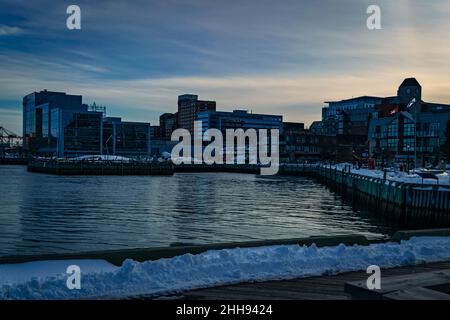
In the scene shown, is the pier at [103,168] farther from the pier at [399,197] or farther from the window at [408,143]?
the window at [408,143]

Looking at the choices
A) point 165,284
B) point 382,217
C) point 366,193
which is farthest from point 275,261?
point 366,193

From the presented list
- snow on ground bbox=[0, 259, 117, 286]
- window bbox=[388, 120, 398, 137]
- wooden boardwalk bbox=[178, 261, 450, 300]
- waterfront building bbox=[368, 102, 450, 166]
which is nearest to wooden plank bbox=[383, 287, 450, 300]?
wooden boardwalk bbox=[178, 261, 450, 300]

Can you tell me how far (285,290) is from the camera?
902 centimetres

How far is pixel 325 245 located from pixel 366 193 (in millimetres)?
38903

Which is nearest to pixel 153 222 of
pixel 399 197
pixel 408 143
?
pixel 399 197

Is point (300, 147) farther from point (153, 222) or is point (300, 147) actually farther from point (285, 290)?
point (285, 290)

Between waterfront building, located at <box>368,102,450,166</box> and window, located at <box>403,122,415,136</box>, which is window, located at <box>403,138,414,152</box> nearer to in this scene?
waterfront building, located at <box>368,102,450,166</box>

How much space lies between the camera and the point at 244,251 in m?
11.8

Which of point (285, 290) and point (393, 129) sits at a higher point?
point (393, 129)

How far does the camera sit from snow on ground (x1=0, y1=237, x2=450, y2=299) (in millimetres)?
8719

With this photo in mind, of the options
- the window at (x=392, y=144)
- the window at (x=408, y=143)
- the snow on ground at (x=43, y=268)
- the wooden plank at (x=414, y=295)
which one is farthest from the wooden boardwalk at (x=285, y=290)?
the window at (x=392, y=144)

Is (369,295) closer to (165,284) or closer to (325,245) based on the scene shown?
(165,284)

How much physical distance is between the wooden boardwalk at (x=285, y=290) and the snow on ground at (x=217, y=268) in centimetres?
25

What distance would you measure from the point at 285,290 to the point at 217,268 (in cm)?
174
